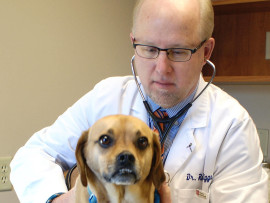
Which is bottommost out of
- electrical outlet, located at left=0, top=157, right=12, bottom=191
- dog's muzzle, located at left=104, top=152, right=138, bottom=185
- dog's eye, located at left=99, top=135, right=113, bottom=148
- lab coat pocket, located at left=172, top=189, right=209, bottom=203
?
electrical outlet, located at left=0, top=157, right=12, bottom=191

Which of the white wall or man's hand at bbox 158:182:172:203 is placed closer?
man's hand at bbox 158:182:172:203

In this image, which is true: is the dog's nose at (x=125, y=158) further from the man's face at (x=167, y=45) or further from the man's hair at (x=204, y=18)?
the man's hair at (x=204, y=18)

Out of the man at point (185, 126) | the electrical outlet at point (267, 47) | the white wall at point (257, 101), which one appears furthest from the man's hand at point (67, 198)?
the electrical outlet at point (267, 47)

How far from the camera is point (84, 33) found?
6.33 ft

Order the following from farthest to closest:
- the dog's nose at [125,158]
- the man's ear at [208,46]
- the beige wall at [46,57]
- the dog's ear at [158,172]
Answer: the beige wall at [46,57]
the man's ear at [208,46]
the dog's ear at [158,172]
the dog's nose at [125,158]

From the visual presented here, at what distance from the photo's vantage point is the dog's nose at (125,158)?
0.86 m

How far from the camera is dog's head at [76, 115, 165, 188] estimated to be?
34.4 inches

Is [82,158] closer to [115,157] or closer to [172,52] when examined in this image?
[115,157]

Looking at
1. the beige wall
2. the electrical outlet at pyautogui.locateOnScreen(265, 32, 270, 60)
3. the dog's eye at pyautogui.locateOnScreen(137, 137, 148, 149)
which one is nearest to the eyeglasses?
the dog's eye at pyautogui.locateOnScreen(137, 137, 148, 149)

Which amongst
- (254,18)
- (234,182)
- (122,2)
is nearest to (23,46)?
(122,2)

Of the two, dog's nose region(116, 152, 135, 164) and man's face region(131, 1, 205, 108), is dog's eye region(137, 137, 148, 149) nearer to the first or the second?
dog's nose region(116, 152, 135, 164)

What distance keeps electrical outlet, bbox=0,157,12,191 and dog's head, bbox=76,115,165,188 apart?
0.82 meters

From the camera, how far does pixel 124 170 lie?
0.87 m

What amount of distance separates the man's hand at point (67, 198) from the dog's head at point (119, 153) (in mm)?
121
